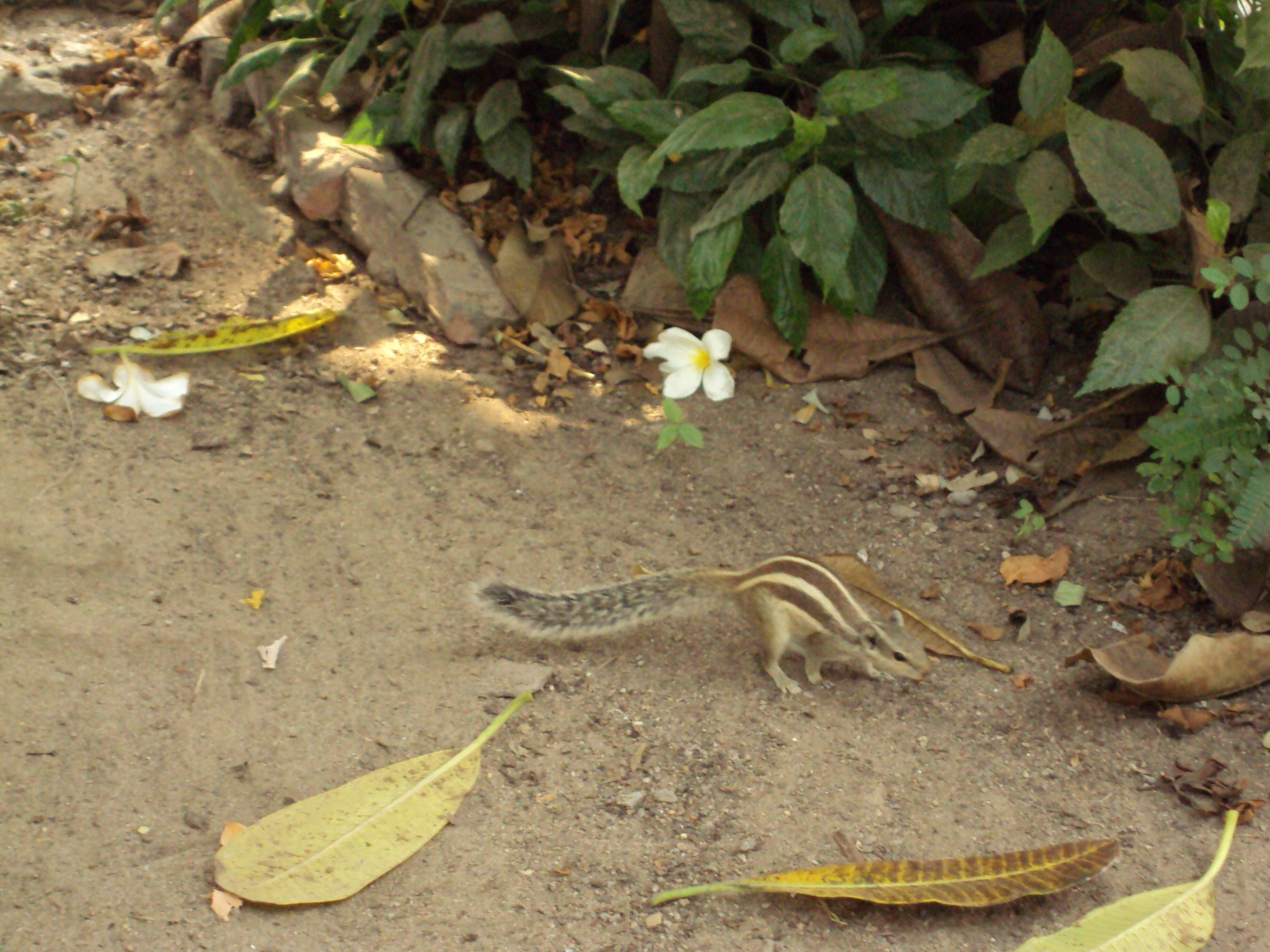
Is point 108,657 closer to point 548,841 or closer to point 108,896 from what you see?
point 108,896

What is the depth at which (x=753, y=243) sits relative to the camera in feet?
14.1

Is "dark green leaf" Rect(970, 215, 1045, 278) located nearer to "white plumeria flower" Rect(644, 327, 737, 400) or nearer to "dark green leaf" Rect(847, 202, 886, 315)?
"dark green leaf" Rect(847, 202, 886, 315)

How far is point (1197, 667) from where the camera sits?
9.72 ft

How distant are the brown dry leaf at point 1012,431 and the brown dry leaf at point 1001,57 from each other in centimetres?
131

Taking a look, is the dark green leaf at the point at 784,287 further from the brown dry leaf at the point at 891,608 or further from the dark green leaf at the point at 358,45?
the dark green leaf at the point at 358,45

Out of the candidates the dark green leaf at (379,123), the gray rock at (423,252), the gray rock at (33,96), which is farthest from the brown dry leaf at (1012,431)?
the gray rock at (33,96)

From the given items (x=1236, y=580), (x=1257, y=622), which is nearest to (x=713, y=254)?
(x=1236, y=580)

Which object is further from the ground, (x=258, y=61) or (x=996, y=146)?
(x=996, y=146)

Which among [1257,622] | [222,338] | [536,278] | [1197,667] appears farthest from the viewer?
[536,278]

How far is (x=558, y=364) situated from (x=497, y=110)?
1092 mm

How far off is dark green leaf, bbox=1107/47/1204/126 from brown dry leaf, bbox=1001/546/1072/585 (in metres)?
1.49

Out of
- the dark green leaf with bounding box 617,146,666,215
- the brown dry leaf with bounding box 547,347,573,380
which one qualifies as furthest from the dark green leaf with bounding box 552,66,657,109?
the brown dry leaf with bounding box 547,347,573,380

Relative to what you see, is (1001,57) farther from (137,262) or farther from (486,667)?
(137,262)

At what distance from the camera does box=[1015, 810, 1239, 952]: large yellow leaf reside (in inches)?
92.0
